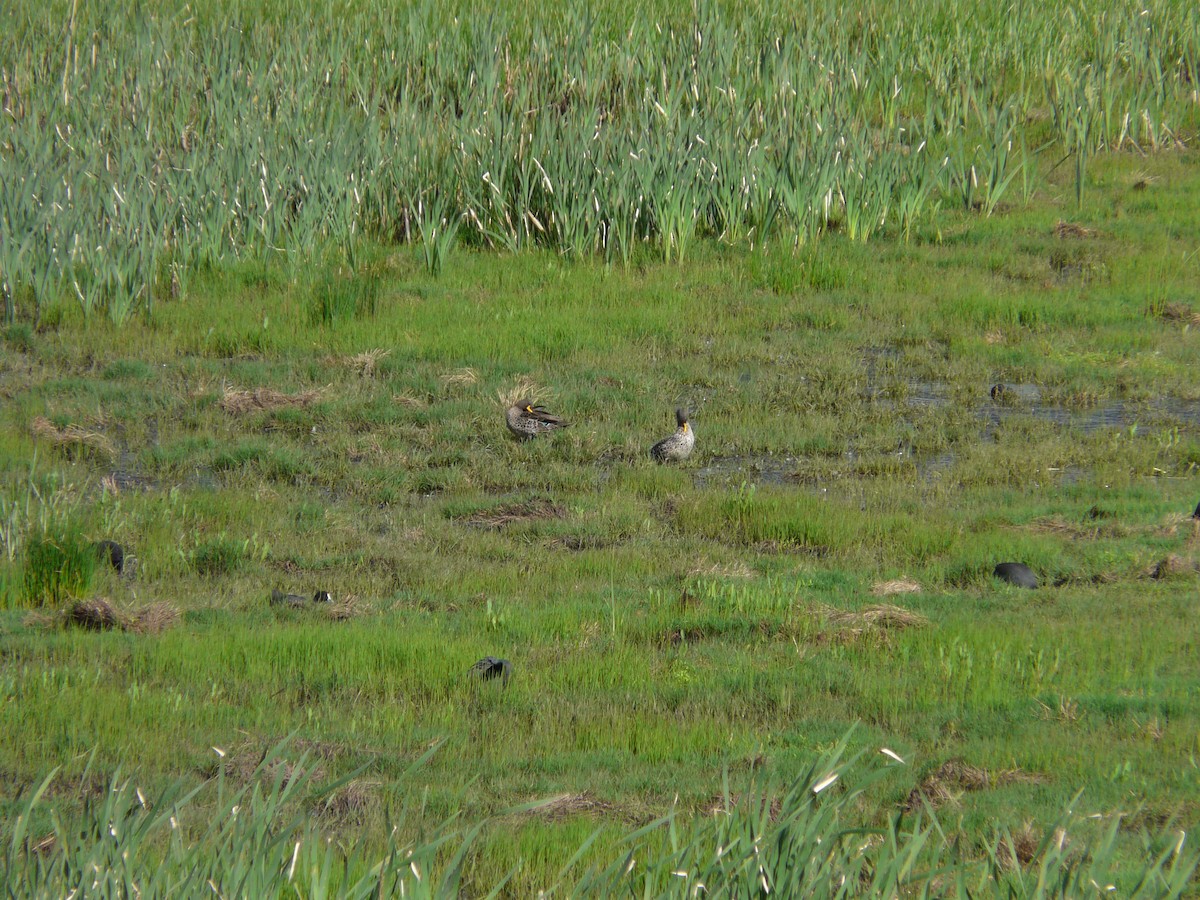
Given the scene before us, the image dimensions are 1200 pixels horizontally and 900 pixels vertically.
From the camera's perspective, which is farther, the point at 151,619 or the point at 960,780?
the point at 151,619

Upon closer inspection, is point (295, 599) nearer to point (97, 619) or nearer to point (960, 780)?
point (97, 619)

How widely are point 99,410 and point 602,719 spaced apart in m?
5.80

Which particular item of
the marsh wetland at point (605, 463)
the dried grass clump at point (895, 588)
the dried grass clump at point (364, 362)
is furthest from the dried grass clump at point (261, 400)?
the dried grass clump at point (895, 588)

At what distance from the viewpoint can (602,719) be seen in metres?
5.75

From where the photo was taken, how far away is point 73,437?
9492 mm

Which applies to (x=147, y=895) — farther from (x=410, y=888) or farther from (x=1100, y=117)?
(x=1100, y=117)

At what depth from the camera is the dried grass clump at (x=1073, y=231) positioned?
1348 centimetres

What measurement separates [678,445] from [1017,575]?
2.65m

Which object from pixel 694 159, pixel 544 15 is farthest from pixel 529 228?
pixel 544 15

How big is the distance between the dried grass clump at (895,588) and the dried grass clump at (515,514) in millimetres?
2141

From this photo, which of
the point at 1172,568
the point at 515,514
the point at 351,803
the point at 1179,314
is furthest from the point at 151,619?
the point at 1179,314

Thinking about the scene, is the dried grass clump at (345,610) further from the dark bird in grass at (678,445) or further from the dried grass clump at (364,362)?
the dried grass clump at (364,362)

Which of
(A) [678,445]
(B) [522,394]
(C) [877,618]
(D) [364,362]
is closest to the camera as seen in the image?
(C) [877,618]

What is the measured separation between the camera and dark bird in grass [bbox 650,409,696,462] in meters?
9.19
